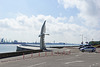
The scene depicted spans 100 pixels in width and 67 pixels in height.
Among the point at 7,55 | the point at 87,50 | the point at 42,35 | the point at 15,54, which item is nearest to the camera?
the point at 7,55

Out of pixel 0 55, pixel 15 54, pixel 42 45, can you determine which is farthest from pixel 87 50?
pixel 0 55

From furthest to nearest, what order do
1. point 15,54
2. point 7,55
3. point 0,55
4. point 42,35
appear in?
1. point 42,35
2. point 15,54
3. point 7,55
4. point 0,55

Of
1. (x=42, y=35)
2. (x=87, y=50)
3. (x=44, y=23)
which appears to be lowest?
(x=87, y=50)

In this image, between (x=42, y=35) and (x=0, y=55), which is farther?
(x=42, y=35)

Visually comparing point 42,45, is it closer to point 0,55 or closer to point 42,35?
point 42,35

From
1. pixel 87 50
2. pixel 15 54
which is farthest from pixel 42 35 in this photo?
pixel 15 54

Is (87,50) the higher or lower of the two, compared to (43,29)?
lower

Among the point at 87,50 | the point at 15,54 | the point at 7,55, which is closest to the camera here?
the point at 7,55

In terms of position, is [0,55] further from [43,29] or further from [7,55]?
[43,29]

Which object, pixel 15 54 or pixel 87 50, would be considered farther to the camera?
pixel 87 50

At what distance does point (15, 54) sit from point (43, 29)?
26629mm

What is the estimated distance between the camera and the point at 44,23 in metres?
59.6

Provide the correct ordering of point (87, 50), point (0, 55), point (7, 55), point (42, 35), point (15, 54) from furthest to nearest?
point (42, 35)
point (87, 50)
point (15, 54)
point (7, 55)
point (0, 55)

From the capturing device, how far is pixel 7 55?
29109 mm
